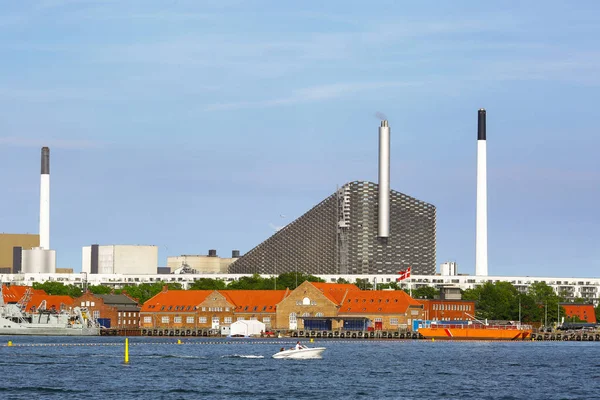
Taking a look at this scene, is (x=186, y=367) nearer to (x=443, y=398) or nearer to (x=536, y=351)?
(x=443, y=398)

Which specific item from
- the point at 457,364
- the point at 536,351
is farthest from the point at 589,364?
the point at 536,351

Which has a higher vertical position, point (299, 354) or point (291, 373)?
point (299, 354)

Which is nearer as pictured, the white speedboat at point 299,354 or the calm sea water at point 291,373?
the calm sea water at point 291,373

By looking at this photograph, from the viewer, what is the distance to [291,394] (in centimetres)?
10050

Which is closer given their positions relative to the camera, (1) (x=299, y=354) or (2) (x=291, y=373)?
(2) (x=291, y=373)

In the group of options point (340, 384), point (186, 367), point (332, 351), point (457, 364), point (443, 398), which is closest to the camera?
point (443, 398)

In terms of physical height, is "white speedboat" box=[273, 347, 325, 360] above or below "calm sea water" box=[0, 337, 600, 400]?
above

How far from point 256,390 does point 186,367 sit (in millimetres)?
24266

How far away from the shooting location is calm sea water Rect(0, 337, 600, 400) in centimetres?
10181

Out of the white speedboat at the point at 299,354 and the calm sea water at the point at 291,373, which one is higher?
the white speedboat at the point at 299,354

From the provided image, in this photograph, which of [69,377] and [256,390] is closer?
[256,390]

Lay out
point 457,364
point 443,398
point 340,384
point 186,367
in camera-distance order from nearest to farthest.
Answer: point 443,398, point 340,384, point 186,367, point 457,364

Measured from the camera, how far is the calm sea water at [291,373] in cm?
10181

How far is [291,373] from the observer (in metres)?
120
